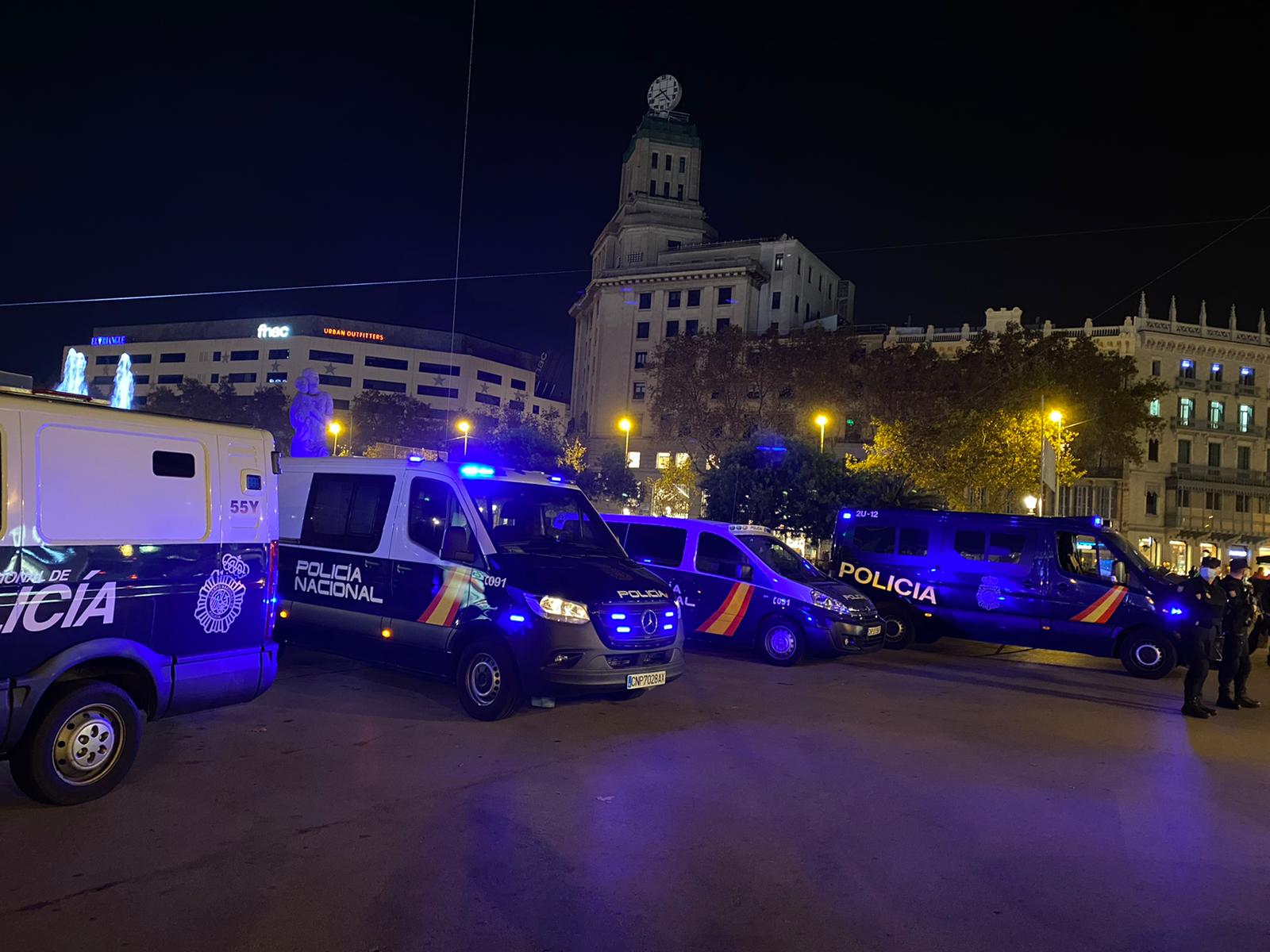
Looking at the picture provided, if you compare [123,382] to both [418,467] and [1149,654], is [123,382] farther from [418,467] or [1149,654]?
[1149,654]

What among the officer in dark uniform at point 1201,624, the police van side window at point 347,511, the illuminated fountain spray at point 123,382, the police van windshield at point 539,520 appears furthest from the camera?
the illuminated fountain spray at point 123,382

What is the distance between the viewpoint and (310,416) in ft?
66.9

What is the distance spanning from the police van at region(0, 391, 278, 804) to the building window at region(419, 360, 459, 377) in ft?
301

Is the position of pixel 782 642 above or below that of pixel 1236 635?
below

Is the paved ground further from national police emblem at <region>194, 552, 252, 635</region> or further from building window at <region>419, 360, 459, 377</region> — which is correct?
building window at <region>419, 360, 459, 377</region>

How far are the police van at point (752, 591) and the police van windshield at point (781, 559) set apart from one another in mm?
16

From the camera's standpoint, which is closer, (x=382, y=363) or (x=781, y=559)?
(x=781, y=559)

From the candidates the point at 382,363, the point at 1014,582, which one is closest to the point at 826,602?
the point at 1014,582

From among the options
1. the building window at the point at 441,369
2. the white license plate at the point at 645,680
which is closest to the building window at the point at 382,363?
the building window at the point at 441,369

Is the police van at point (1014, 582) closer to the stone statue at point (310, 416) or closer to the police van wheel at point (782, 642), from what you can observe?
the police van wheel at point (782, 642)

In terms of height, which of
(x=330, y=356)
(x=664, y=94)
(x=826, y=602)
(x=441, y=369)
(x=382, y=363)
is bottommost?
(x=826, y=602)

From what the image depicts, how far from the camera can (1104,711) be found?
33.0 feet

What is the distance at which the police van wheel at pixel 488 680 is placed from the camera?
26.5ft

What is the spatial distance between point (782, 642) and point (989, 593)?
390 cm
